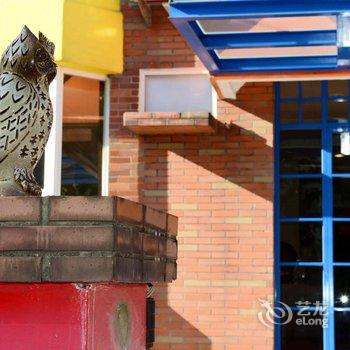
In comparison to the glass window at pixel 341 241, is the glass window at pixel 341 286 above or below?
below

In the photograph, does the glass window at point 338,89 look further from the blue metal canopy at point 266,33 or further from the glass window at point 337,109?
the blue metal canopy at point 266,33

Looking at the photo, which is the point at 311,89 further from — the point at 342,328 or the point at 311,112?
the point at 342,328

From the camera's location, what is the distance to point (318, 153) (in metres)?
8.02

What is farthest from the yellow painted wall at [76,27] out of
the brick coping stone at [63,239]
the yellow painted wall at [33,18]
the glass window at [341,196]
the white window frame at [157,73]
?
the brick coping stone at [63,239]

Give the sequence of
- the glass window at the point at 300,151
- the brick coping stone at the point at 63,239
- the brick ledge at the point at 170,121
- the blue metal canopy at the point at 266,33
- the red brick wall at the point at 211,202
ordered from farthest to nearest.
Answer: the glass window at the point at 300,151 → the red brick wall at the point at 211,202 → the brick ledge at the point at 170,121 → the blue metal canopy at the point at 266,33 → the brick coping stone at the point at 63,239

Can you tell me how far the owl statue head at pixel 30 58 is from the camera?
261cm

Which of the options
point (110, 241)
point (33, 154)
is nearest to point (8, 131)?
point (33, 154)

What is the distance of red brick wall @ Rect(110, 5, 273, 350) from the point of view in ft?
A: 24.8

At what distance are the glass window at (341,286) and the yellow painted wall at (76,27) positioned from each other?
3.13 metres

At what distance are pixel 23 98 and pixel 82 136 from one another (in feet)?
18.0

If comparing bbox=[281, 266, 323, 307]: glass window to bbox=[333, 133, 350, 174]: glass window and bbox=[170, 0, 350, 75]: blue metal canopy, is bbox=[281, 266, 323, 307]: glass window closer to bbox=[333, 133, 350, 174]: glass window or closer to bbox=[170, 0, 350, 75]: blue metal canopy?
bbox=[333, 133, 350, 174]: glass window

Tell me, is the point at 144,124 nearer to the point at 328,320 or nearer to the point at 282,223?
the point at 282,223

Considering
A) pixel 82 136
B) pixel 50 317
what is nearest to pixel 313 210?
pixel 82 136

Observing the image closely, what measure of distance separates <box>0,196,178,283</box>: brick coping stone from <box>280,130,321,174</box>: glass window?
650 centimetres
